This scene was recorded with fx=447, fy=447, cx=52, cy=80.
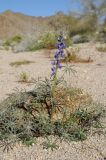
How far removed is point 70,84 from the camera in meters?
7.53

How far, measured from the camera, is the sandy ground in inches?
198

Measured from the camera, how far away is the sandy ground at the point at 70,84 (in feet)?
16.5

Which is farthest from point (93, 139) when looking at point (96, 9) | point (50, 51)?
point (96, 9)

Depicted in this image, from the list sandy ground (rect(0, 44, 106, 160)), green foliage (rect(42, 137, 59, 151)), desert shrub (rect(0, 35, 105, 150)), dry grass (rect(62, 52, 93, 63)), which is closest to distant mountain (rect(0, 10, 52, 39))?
sandy ground (rect(0, 44, 106, 160))

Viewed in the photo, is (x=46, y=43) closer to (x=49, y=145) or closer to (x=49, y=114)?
(x=49, y=114)

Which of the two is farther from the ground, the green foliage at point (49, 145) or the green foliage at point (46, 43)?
the green foliage at point (49, 145)

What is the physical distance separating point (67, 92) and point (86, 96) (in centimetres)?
30

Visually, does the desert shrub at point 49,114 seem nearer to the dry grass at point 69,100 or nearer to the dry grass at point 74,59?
the dry grass at point 69,100

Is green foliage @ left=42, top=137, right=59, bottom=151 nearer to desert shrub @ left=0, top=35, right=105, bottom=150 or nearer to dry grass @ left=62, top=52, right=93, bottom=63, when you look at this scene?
desert shrub @ left=0, top=35, right=105, bottom=150

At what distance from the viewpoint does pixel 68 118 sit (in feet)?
18.3

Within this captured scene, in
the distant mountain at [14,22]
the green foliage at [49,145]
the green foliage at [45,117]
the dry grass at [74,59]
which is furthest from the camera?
the distant mountain at [14,22]

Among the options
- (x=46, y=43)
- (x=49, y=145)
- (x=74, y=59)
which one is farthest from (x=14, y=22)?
(x=49, y=145)

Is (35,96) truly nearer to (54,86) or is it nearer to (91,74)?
(54,86)

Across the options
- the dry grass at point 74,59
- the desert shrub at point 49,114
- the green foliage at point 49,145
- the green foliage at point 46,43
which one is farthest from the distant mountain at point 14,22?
the green foliage at point 49,145
